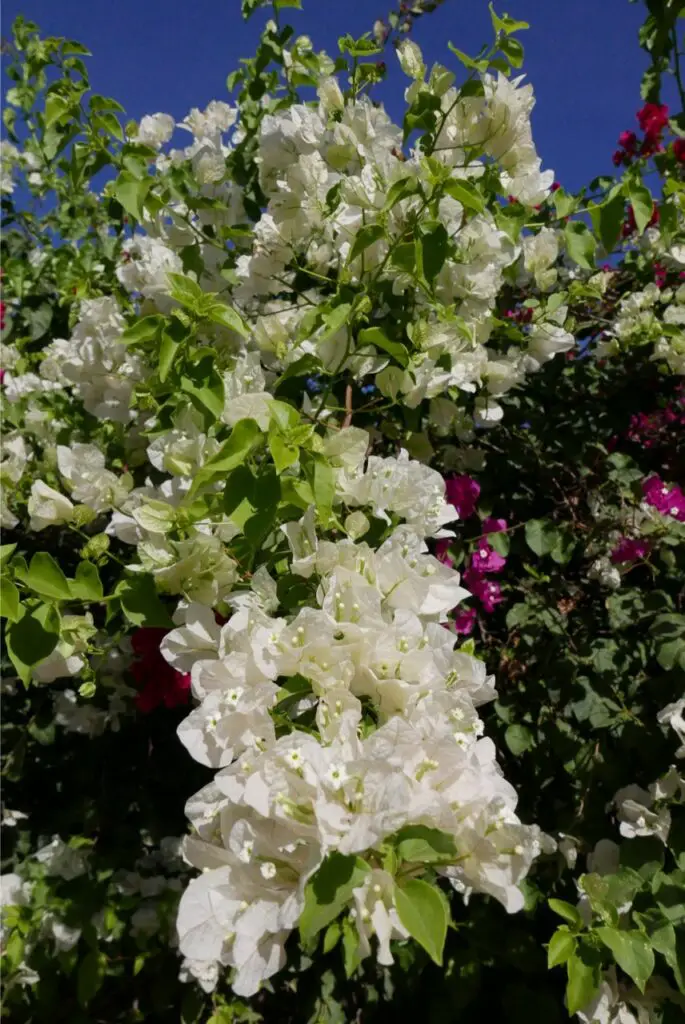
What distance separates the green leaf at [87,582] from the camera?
892 millimetres

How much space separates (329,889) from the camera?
551mm

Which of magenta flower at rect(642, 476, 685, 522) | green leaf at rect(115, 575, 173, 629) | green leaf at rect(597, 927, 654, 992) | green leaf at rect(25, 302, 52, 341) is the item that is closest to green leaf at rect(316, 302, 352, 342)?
green leaf at rect(115, 575, 173, 629)

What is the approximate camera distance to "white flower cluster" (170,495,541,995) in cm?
59

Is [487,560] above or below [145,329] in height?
below

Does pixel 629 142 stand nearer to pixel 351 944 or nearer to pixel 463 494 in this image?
pixel 463 494

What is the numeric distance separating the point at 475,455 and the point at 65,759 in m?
1.23

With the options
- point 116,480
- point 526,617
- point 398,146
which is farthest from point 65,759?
point 398,146

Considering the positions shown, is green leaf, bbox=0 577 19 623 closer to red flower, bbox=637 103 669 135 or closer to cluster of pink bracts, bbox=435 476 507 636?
cluster of pink bracts, bbox=435 476 507 636

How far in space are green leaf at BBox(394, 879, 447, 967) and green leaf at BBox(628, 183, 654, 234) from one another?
1027 mm

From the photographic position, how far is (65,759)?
1.81 meters

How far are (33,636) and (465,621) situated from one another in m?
0.90

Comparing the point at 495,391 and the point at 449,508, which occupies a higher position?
the point at 495,391

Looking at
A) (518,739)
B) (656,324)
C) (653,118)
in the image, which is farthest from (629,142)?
(518,739)

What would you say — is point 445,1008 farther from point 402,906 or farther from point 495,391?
point 495,391
